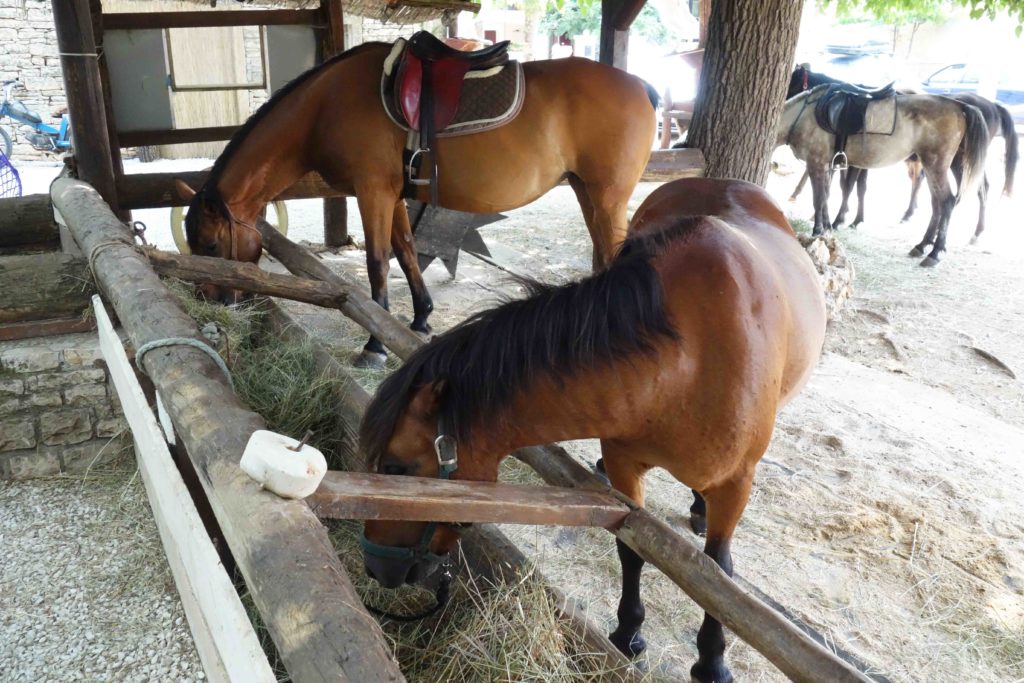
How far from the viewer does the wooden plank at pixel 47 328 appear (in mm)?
3092

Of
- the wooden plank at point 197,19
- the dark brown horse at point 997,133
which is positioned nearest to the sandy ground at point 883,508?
the wooden plank at point 197,19

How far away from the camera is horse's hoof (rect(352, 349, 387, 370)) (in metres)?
3.97

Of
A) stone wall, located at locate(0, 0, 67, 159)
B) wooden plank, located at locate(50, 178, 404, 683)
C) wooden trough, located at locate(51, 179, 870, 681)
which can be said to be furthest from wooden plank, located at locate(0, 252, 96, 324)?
stone wall, located at locate(0, 0, 67, 159)

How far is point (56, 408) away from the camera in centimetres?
314

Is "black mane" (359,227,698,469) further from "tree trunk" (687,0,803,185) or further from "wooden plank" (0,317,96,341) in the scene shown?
"tree trunk" (687,0,803,185)

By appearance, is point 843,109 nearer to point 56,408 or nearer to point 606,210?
point 606,210

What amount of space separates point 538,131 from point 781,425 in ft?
6.74

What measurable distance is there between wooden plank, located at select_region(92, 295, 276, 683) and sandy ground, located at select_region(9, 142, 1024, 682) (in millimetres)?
1139

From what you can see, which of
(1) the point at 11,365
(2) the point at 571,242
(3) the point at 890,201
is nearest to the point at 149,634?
(1) the point at 11,365

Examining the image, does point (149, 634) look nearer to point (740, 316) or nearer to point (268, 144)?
point (740, 316)

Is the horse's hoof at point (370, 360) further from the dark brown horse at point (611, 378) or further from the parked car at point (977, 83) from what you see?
the parked car at point (977, 83)

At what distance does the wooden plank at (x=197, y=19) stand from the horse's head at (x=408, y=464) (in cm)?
410

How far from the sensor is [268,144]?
3736mm

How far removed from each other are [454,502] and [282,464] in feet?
1.38
